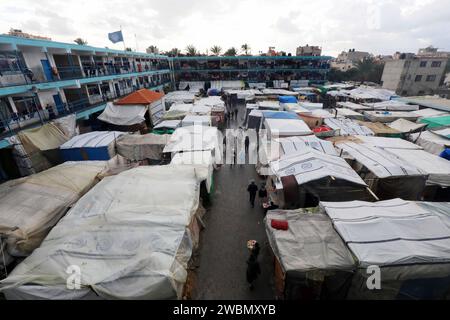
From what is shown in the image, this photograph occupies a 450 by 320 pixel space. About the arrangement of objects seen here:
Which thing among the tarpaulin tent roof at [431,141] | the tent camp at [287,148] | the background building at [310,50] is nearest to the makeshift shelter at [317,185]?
the tent camp at [287,148]

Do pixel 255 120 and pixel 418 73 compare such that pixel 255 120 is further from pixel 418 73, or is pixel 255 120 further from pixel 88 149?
pixel 418 73

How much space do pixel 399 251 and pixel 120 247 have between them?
640 cm

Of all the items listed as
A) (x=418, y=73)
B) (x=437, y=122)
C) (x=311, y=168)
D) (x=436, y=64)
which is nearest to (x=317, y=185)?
(x=311, y=168)

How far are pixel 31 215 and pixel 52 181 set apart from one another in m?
1.78

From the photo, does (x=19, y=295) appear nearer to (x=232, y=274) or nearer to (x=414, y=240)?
(x=232, y=274)

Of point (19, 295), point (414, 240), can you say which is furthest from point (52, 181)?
point (414, 240)

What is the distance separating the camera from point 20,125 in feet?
40.5

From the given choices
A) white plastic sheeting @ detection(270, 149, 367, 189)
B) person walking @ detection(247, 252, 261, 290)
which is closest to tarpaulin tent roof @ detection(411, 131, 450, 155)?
white plastic sheeting @ detection(270, 149, 367, 189)

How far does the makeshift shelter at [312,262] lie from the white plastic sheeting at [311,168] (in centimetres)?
213

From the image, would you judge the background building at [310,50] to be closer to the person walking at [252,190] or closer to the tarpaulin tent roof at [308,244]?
the person walking at [252,190]

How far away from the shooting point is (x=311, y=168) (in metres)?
7.83

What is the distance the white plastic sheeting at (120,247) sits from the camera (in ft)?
13.7

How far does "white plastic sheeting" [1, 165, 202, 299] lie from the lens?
418 centimetres

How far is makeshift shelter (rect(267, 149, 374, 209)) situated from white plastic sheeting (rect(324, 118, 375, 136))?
6971mm
